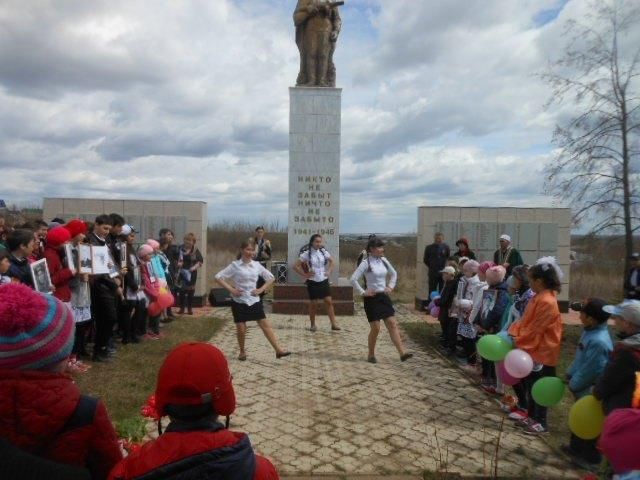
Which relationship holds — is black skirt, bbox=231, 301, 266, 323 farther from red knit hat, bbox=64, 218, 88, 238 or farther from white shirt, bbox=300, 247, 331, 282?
white shirt, bbox=300, 247, 331, 282

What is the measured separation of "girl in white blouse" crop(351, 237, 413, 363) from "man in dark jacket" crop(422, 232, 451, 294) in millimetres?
4802

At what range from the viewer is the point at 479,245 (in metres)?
12.8

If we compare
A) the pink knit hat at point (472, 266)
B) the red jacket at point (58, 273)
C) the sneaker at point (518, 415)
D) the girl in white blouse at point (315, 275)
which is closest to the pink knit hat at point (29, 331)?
the sneaker at point (518, 415)

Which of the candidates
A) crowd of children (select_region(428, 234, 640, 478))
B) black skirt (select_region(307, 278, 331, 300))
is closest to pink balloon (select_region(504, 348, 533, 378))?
crowd of children (select_region(428, 234, 640, 478))

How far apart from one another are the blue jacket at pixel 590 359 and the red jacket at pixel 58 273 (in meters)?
5.15

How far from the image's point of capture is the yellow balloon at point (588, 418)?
3.48 meters

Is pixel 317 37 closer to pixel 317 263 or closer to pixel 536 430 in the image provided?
pixel 317 263

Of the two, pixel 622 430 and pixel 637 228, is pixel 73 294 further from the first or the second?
pixel 637 228

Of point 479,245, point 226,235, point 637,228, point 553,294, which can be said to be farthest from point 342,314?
point 226,235

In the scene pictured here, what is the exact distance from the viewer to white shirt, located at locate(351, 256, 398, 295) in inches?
277

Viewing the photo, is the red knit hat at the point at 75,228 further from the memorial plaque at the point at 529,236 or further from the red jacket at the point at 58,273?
the memorial plaque at the point at 529,236

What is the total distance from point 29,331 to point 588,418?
333 cm

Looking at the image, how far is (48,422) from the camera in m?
1.68

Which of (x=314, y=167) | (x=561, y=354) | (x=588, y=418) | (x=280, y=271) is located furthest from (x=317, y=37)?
(x=588, y=418)
